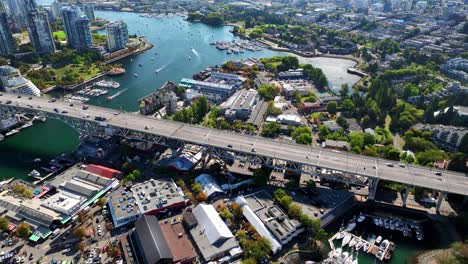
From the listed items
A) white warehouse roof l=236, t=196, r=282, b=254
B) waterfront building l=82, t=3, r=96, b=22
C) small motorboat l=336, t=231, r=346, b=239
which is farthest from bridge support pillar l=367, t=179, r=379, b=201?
waterfront building l=82, t=3, r=96, b=22

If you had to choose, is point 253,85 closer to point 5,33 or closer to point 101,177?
point 101,177

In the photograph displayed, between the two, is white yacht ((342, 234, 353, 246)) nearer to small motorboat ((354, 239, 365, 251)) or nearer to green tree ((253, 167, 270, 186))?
small motorboat ((354, 239, 365, 251))

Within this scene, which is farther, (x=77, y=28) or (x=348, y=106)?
(x=77, y=28)

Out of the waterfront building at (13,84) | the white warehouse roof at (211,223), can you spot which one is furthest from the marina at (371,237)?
the waterfront building at (13,84)

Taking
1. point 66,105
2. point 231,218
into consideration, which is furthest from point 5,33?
point 231,218

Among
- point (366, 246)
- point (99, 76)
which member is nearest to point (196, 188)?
point (366, 246)

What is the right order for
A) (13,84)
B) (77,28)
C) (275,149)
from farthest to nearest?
(77,28) → (13,84) → (275,149)

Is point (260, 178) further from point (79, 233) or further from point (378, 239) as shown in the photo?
point (79, 233)
